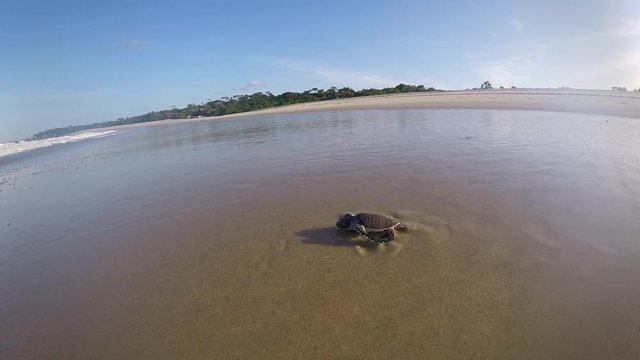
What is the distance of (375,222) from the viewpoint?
15.5 ft

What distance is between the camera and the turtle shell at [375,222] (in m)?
4.71

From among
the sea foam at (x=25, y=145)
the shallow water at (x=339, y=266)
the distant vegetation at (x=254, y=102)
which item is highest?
the distant vegetation at (x=254, y=102)

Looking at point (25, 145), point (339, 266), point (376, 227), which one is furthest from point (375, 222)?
point (25, 145)

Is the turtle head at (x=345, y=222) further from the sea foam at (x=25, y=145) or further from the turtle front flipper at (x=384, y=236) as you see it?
the sea foam at (x=25, y=145)

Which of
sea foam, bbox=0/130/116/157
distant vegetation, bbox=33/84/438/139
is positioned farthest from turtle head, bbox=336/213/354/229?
distant vegetation, bbox=33/84/438/139

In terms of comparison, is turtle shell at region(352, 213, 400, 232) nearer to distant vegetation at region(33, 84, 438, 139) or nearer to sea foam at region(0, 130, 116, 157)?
sea foam at region(0, 130, 116, 157)

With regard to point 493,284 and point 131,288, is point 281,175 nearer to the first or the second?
point 131,288

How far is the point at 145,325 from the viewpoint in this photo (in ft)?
11.1

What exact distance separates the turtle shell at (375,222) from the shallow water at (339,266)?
0.25 m

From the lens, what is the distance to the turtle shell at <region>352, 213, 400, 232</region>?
4705 mm

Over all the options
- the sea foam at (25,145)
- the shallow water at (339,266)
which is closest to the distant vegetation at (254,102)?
Result: the sea foam at (25,145)

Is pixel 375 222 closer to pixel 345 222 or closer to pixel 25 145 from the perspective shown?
pixel 345 222

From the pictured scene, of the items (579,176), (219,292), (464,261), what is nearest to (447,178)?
(579,176)

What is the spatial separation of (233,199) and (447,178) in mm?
4204
